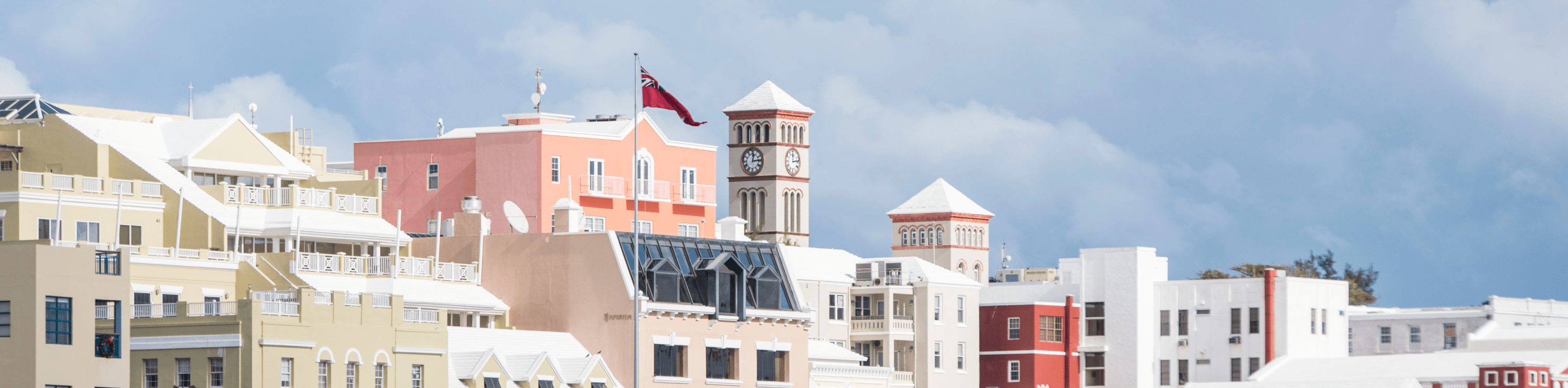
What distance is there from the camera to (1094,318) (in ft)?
428

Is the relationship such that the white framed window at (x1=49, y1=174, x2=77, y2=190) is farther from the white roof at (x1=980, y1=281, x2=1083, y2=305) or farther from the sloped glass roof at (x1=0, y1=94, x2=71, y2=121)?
the white roof at (x1=980, y1=281, x2=1083, y2=305)

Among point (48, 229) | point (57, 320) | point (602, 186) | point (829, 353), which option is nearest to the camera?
point (57, 320)

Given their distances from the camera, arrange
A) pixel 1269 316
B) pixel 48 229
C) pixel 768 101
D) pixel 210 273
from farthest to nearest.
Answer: pixel 768 101
pixel 1269 316
pixel 210 273
pixel 48 229

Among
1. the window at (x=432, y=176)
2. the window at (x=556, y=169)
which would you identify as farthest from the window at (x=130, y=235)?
the window at (x=556, y=169)

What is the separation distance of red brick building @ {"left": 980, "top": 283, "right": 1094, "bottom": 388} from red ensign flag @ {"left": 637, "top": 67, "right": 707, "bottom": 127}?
44.9m

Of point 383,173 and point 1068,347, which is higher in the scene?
point 383,173

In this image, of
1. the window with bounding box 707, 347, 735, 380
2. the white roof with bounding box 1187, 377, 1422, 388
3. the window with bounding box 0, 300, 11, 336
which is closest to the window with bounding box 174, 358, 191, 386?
the window with bounding box 0, 300, 11, 336

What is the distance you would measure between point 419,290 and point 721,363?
12.2m

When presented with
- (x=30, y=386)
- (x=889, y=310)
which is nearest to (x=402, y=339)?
(x=30, y=386)

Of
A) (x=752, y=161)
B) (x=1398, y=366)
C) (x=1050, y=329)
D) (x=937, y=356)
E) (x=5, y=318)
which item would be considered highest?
(x=752, y=161)

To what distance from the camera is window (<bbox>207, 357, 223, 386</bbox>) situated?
71812mm

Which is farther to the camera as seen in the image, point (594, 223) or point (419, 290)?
point (594, 223)

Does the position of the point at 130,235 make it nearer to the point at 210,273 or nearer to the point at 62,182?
the point at 62,182

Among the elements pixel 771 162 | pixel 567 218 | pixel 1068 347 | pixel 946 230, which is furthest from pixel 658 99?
pixel 946 230
